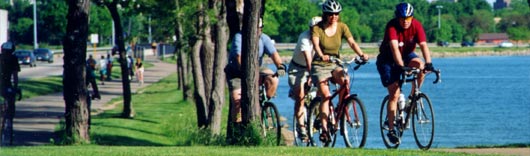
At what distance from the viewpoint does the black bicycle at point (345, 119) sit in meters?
14.2

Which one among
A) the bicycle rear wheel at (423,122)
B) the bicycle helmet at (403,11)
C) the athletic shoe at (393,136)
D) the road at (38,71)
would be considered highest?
the bicycle helmet at (403,11)

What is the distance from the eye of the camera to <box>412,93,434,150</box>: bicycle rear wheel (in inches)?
536

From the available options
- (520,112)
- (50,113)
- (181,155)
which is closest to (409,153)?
(181,155)

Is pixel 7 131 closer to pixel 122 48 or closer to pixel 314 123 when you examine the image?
pixel 314 123

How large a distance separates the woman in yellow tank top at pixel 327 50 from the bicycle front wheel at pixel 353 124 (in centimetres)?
20

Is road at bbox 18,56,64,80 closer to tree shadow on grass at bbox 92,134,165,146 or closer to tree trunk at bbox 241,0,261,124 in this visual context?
tree shadow on grass at bbox 92,134,165,146

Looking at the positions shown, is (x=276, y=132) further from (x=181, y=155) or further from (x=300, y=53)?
(x=181, y=155)

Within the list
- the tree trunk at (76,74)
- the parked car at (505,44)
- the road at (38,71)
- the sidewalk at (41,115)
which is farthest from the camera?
the parked car at (505,44)

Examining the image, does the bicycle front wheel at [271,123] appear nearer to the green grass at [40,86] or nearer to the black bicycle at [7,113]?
the black bicycle at [7,113]

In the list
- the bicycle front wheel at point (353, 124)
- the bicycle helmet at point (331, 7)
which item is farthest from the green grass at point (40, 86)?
the bicycle helmet at point (331, 7)

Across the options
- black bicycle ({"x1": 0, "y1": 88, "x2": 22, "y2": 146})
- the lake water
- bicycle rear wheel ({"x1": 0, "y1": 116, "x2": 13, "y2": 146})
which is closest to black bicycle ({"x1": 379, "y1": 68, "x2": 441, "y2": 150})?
the lake water

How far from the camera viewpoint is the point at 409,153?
41.4 ft

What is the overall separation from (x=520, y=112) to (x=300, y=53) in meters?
24.8

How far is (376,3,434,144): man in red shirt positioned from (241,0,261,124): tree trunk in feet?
5.47
